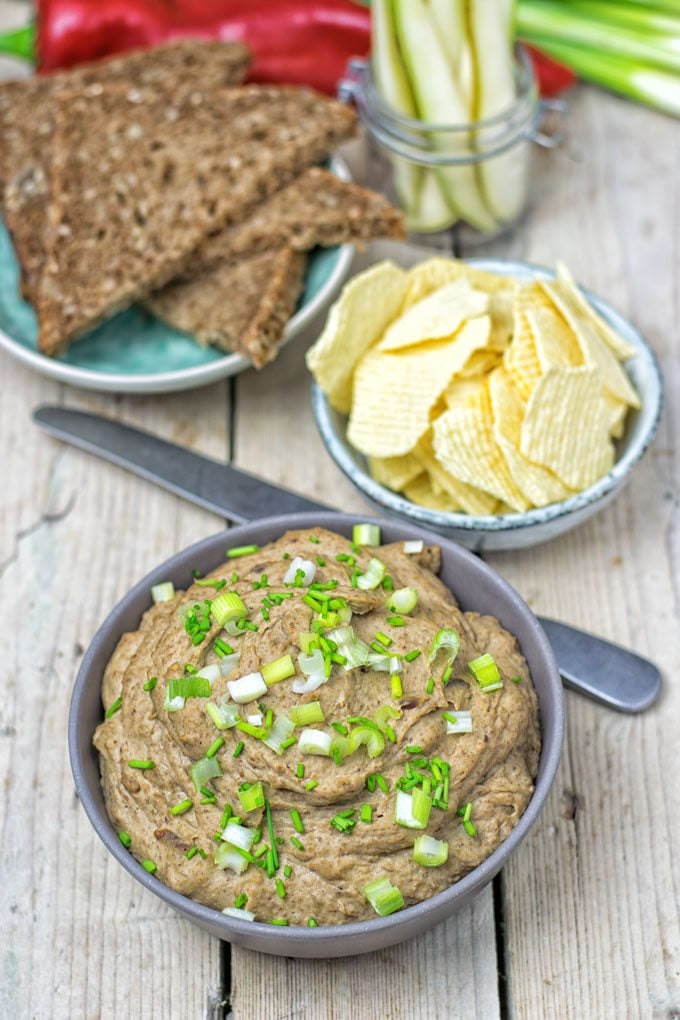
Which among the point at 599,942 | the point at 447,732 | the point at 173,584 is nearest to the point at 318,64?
the point at 173,584

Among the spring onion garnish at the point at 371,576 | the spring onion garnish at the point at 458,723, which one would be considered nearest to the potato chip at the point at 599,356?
the spring onion garnish at the point at 371,576

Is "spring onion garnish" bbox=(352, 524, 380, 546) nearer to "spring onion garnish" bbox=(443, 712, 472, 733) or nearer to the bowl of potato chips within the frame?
the bowl of potato chips

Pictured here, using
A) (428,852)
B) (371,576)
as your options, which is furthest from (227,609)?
(428,852)

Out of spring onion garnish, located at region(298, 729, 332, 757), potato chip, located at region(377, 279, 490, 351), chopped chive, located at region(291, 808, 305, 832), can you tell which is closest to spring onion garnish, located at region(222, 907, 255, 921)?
chopped chive, located at region(291, 808, 305, 832)

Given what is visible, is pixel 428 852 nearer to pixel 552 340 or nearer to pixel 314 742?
pixel 314 742

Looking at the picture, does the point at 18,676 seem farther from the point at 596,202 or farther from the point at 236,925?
the point at 596,202
